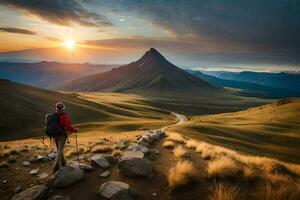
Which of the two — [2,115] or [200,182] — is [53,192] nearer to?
[200,182]

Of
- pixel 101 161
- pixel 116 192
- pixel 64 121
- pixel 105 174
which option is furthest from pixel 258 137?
pixel 116 192

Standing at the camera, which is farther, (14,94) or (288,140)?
(14,94)

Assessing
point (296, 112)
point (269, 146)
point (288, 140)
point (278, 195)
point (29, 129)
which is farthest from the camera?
point (296, 112)

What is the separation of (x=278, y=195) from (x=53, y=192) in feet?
28.1

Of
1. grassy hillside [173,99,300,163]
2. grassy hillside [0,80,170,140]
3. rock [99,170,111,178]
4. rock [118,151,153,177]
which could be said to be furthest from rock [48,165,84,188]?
grassy hillside [0,80,170,140]

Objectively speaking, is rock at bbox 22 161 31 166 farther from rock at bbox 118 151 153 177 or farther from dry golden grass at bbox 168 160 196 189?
dry golden grass at bbox 168 160 196 189

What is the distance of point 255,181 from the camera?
35.7 feet

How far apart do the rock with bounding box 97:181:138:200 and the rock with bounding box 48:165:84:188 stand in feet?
5.51

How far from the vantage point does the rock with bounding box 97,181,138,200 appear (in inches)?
381

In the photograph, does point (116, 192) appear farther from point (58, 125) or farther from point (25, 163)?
point (25, 163)

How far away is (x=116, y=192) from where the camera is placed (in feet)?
32.0

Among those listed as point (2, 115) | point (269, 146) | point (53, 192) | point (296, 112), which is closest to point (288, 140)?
point (269, 146)

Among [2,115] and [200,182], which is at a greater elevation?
[200,182]

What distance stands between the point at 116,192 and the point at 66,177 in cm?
288
